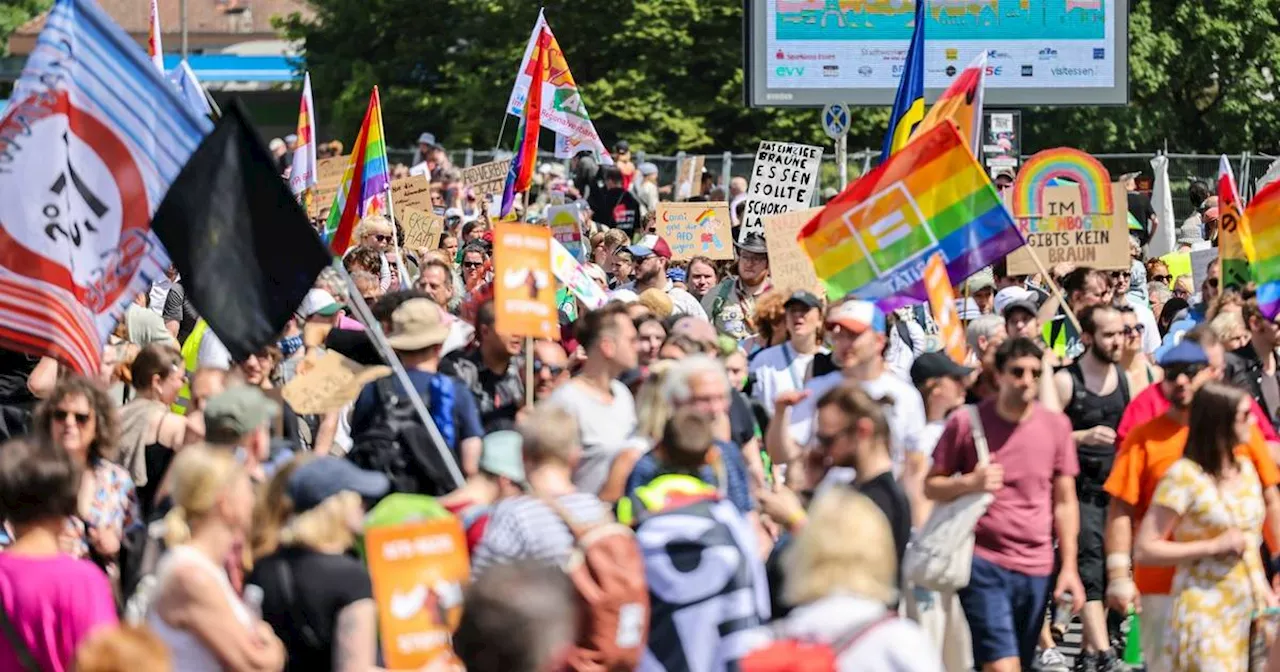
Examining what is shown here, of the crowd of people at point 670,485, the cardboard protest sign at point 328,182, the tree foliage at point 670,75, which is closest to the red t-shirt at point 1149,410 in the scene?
the crowd of people at point 670,485

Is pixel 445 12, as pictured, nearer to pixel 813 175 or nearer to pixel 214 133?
pixel 813 175

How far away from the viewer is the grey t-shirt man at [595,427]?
326 inches

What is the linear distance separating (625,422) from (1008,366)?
1.49 metres

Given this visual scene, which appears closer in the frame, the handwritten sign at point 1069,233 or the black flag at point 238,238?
the black flag at point 238,238

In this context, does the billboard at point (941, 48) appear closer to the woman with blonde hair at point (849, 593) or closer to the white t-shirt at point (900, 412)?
the white t-shirt at point (900, 412)

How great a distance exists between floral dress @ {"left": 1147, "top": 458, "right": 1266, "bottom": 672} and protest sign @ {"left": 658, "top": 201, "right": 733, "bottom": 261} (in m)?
9.13

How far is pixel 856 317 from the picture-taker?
9164 millimetres

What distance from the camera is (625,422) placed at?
850 centimetres

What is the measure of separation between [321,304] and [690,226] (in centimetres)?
646

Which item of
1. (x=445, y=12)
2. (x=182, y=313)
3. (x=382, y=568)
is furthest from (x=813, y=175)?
(x=445, y=12)

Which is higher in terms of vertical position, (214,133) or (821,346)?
(214,133)

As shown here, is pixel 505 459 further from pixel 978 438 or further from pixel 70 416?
pixel 978 438

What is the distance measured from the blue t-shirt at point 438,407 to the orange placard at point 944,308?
2240 mm

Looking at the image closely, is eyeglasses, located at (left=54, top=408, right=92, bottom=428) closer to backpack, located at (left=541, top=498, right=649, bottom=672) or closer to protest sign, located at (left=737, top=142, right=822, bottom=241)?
A: backpack, located at (left=541, top=498, right=649, bottom=672)
